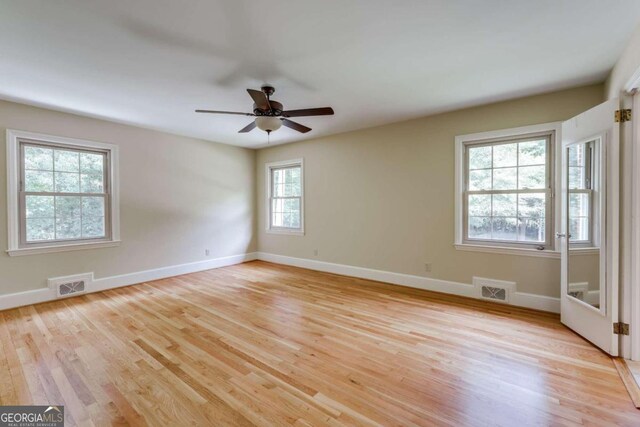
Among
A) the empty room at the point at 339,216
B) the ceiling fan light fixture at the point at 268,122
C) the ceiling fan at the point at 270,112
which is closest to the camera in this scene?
the empty room at the point at 339,216

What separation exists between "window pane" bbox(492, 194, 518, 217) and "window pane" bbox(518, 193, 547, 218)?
52 mm

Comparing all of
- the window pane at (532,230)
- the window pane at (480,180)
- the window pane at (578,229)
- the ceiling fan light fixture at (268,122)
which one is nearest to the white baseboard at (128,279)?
the ceiling fan light fixture at (268,122)

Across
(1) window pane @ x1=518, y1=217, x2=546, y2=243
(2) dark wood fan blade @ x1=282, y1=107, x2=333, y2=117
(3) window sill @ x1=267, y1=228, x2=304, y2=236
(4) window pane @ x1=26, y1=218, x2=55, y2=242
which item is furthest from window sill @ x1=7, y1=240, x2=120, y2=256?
(1) window pane @ x1=518, y1=217, x2=546, y2=243

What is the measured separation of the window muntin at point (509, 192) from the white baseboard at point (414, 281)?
0.64 metres

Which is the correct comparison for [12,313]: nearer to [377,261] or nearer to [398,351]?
[398,351]

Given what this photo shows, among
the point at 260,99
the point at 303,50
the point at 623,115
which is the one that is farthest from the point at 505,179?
the point at 260,99

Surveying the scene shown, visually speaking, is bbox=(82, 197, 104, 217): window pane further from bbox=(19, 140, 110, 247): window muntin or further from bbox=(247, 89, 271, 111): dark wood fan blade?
bbox=(247, 89, 271, 111): dark wood fan blade

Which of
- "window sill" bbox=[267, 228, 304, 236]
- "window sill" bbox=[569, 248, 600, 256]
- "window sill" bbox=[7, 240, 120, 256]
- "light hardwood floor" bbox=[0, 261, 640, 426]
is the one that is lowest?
"light hardwood floor" bbox=[0, 261, 640, 426]

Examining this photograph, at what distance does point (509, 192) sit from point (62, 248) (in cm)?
603

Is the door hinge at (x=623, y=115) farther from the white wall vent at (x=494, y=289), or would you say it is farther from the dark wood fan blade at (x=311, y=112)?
the dark wood fan blade at (x=311, y=112)

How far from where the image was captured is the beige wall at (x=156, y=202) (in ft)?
11.8

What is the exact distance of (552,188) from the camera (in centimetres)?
324

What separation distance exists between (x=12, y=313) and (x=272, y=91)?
4023 millimetres

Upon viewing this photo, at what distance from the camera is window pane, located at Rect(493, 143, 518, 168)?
3510 millimetres
